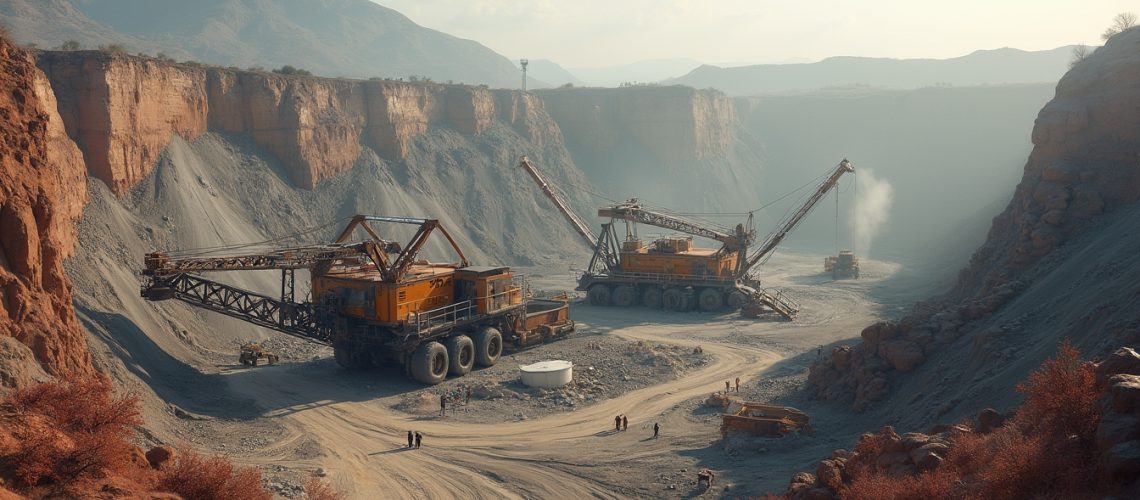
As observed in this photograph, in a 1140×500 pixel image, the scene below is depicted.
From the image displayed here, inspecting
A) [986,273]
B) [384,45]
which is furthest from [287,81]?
[384,45]

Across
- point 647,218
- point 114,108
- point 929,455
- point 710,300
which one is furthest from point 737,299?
point 929,455

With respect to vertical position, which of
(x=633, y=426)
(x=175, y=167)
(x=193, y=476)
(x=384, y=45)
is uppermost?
(x=384, y=45)

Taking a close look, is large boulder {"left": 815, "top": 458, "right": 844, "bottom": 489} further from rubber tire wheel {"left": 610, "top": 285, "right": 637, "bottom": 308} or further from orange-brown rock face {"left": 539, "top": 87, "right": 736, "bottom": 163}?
orange-brown rock face {"left": 539, "top": 87, "right": 736, "bottom": 163}

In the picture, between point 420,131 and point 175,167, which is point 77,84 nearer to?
point 175,167

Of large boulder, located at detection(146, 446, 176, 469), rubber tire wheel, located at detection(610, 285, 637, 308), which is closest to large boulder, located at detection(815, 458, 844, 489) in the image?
large boulder, located at detection(146, 446, 176, 469)

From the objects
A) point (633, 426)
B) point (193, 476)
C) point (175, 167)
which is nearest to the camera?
point (193, 476)

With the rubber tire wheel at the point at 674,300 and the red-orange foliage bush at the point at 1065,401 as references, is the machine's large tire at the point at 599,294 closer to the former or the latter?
the rubber tire wheel at the point at 674,300

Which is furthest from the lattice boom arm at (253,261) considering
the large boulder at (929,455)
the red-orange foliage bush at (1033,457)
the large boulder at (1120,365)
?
the large boulder at (1120,365)

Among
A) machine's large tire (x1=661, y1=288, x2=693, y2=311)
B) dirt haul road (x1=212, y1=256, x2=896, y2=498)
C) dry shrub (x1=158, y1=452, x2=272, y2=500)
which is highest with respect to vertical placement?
dry shrub (x1=158, y1=452, x2=272, y2=500)
